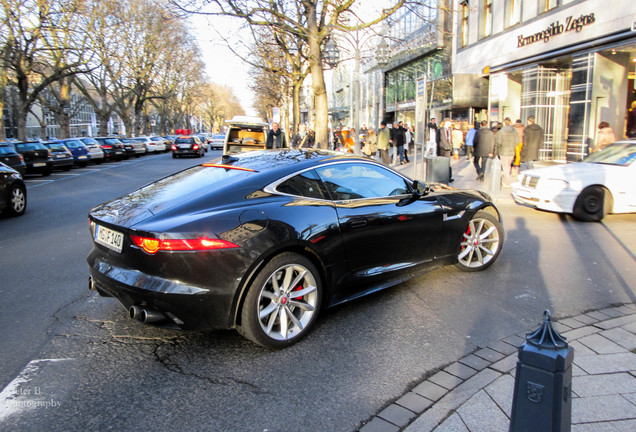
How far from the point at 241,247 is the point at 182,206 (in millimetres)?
604

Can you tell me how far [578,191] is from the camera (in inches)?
347

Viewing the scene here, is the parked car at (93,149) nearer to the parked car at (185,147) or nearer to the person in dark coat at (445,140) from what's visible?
the parked car at (185,147)

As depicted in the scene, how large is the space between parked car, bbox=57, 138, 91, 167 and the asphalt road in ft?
70.3

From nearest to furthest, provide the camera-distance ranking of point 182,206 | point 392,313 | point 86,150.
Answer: point 182,206 → point 392,313 → point 86,150

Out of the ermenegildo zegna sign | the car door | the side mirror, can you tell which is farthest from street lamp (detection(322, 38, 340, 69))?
the car door

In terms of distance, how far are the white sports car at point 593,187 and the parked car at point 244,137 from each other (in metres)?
10.5

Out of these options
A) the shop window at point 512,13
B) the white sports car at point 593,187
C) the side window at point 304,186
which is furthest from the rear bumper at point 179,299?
the shop window at point 512,13

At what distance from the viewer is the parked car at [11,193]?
32.0 ft

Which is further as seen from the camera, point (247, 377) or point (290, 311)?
point (290, 311)

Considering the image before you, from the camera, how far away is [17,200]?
1016cm

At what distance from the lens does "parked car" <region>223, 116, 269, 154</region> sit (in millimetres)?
17438

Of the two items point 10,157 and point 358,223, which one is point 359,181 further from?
point 10,157

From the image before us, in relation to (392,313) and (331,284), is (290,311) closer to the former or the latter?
(331,284)

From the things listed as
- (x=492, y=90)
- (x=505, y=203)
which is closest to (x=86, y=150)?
(x=492, y=90)
